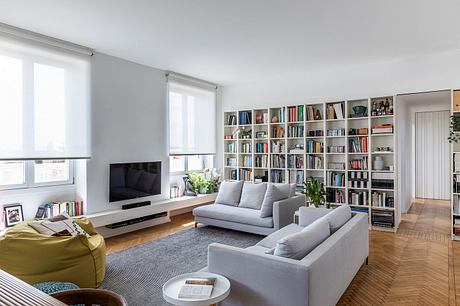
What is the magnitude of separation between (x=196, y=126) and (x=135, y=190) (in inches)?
81.5

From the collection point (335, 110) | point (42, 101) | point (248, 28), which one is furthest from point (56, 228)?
point (335, 110)

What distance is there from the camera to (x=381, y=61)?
17.3 ft

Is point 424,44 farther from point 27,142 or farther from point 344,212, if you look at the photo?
point 27,142

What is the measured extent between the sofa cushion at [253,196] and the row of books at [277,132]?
1571 millimetres

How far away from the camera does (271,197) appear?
463 centimetres

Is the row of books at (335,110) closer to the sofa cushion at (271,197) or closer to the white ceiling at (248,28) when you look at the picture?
the white ceiling at (248,28)

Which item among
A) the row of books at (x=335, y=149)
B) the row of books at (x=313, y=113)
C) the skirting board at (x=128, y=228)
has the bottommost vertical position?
the skirting board at (x=128, y=228)

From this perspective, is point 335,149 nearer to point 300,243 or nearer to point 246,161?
point 246,161

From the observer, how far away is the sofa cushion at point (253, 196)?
5.00m

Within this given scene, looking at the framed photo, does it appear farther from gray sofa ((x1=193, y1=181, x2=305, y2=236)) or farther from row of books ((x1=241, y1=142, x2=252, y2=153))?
row of books ((x1=241, y1=142, x2=252, y2=153))

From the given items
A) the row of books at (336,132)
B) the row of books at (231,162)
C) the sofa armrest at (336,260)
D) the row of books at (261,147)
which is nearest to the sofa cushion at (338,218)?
the sofa armrest at (336,260)

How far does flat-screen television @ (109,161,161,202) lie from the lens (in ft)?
16.1

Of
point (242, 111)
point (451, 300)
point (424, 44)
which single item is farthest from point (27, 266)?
point (424, 44)

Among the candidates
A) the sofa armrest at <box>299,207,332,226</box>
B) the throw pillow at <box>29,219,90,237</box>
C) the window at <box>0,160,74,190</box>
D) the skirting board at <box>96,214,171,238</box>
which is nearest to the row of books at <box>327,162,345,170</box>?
the sofa armrest at <box>299,207,332,226</box>
